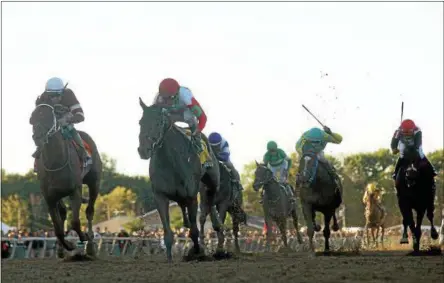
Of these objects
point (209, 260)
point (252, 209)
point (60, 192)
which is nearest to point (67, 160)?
point (60, 192)

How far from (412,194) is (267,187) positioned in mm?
9086

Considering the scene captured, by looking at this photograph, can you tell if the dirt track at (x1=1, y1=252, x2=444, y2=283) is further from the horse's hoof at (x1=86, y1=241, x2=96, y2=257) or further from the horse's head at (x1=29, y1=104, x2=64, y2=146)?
the horse's hoof at (x1=86, y1=241, x2=96, y2=257)

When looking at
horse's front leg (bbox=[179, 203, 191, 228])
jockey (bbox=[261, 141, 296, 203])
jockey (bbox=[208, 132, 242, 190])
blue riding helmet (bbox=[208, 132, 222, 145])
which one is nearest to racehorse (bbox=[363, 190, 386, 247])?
jockey (bbox=[261, 141, 296, 203])

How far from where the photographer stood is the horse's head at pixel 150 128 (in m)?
16.3

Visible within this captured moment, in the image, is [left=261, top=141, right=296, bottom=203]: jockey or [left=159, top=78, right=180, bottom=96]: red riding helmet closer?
[left=159, top=78, right=180, bottom=96]: red riding helmet

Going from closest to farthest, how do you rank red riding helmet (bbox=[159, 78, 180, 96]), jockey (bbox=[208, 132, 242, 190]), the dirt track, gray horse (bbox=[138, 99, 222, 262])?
the dirt track → gray horse (bbox=[138, 99, 222, 262]) → red riding helmet (bbox=[159, 78, 180, 96]) → jockey (bbox=[208, 132, 242, 190])

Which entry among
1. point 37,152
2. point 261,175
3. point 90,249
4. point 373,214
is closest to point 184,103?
point 37,152

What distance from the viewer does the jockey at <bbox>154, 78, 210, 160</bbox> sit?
17.5 metres

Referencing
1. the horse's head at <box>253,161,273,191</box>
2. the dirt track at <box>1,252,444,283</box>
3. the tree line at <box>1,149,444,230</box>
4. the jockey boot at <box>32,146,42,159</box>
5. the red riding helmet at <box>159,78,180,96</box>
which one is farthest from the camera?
the tree line at <box>1,149,444,230</box>

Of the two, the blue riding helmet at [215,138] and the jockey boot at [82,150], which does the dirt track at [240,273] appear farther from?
the blue riding helmet at [215,138]

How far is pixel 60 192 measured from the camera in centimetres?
1878

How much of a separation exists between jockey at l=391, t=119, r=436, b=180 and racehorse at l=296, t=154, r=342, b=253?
63.7 inches

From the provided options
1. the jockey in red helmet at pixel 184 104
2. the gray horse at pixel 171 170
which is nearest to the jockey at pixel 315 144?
the jockey in red helmet at pixel 184 104

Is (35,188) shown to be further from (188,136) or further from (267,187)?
(188,136)
